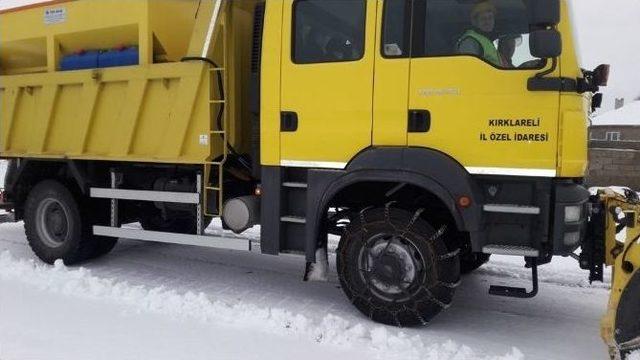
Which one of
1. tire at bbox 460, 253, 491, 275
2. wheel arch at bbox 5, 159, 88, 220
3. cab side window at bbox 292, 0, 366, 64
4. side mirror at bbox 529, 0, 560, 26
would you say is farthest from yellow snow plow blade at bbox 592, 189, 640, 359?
wheel arch at bbox 5, 159, 88, 220

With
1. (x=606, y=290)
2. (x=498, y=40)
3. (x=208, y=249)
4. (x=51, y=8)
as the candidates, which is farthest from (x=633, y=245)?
(x=51, y=8)

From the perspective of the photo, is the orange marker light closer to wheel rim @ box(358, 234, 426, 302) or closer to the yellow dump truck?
the yellow dump truck

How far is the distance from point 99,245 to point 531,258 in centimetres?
465

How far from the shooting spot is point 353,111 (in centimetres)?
411

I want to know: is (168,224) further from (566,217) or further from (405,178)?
(566,217)

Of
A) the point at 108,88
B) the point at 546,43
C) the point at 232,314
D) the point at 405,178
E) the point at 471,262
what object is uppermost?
the point at 546,43

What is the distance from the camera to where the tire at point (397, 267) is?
3947 mm

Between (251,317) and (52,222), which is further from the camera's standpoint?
(52,222)

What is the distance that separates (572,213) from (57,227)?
5.34 metres

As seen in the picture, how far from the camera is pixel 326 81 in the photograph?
165 inches

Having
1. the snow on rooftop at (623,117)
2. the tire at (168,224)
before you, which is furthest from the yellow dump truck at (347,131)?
the snow on rooftop at (623,117)

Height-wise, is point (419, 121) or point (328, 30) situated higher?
point (328, 30)

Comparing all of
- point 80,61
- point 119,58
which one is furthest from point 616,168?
point 80,61

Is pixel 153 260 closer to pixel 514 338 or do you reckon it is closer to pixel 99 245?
pixel 99 245
